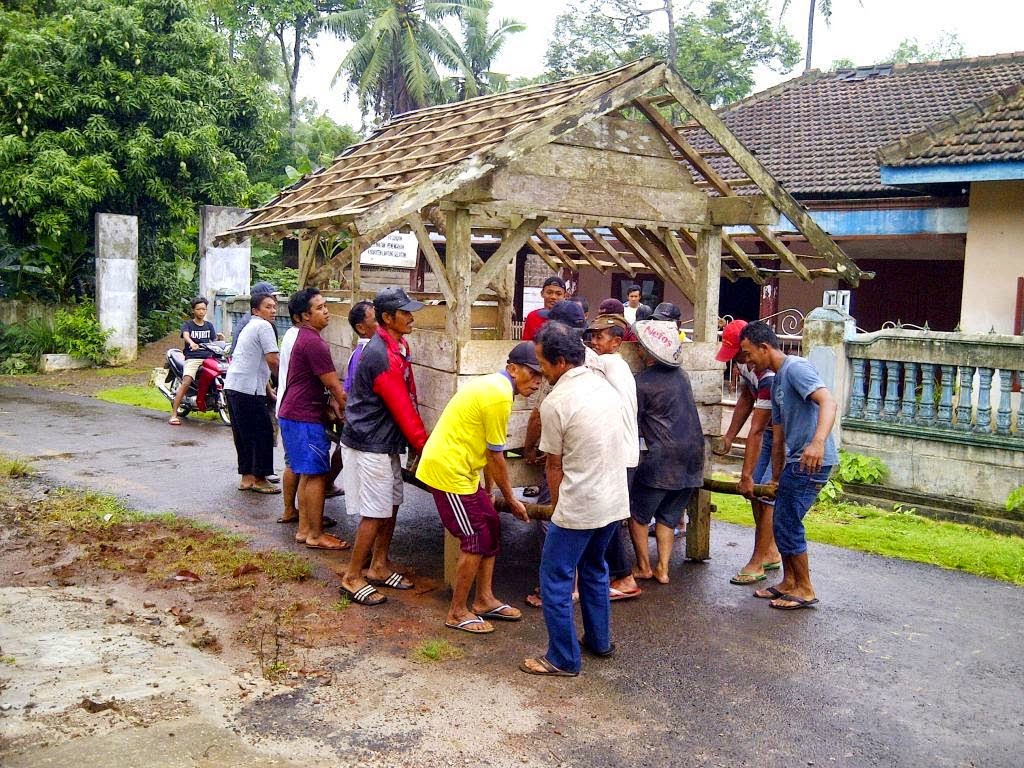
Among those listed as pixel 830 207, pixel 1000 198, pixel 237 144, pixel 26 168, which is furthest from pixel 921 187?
pixel 26 168

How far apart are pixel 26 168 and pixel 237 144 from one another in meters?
4.24

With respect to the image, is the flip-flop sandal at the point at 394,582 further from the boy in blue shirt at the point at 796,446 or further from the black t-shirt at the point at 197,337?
the black t-shirt at the point at 197,337

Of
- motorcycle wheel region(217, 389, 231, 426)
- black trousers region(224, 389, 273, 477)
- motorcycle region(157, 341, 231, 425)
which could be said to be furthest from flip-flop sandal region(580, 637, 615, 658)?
motorcycle wheel region(217, 389, 231, 426)

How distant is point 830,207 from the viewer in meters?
14.5

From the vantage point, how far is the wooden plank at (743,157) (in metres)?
6.55

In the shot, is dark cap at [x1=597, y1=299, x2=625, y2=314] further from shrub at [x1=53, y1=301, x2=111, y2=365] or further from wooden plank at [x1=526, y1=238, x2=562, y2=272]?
shrub at [x1=53, y1=301, x2=111, y2=365]

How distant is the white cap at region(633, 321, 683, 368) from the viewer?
6.18 meters

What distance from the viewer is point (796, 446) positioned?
5.79 meters

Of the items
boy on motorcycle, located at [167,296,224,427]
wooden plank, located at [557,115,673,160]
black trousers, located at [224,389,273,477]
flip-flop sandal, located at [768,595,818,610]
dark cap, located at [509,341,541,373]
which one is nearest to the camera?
dark cap, located at [509,341,541,373]

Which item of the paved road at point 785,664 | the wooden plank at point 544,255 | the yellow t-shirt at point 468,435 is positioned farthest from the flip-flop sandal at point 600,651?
the wooden plank at point 544,255

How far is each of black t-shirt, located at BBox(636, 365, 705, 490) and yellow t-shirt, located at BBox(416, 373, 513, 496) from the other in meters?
1.38

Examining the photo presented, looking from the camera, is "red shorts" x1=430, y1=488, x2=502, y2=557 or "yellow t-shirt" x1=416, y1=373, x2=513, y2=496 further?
"red shorts" x1=430, y1=488, x2=502, y2=557

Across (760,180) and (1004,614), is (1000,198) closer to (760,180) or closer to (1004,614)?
(760,180)

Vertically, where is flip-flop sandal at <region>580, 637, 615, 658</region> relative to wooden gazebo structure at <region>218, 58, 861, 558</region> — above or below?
below
